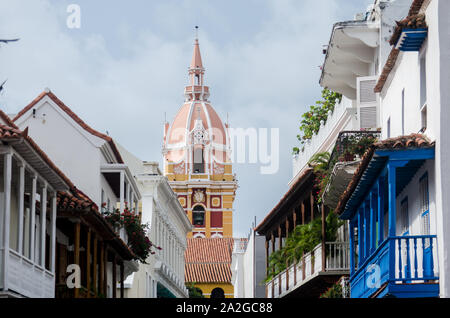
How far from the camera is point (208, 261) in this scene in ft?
399

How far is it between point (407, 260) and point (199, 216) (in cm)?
12541

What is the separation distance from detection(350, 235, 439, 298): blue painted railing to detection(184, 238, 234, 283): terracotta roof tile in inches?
3739

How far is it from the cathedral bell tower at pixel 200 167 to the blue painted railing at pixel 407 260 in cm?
12080

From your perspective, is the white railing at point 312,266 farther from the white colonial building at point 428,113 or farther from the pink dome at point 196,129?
the pink dome at point 196,129

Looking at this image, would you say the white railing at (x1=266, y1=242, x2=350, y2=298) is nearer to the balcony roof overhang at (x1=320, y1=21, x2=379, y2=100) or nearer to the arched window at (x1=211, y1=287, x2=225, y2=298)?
the balcony roof overhang at (x1=320, y1=21, x2=379, y2=100)

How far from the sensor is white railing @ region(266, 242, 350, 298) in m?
35.2

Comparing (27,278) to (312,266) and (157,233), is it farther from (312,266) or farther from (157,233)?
(157,233)

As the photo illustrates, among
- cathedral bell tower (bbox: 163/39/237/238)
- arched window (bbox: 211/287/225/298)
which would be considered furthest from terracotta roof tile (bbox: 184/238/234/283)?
cathedral bell tower (bbox: 163/39/237/238)

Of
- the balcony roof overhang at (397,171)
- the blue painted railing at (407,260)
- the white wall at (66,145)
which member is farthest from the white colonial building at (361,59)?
the white wall at (66,145)

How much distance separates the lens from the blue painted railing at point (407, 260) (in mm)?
20781

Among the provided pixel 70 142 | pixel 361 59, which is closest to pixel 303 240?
pixel 361 59

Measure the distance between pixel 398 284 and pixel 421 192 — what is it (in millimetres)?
2548
